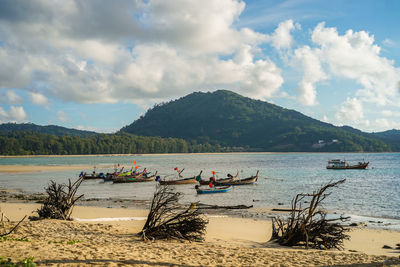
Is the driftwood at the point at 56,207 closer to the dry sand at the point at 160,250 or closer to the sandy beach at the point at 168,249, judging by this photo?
the sandy beach at the point at 168,249

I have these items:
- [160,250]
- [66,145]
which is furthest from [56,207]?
[66,145]

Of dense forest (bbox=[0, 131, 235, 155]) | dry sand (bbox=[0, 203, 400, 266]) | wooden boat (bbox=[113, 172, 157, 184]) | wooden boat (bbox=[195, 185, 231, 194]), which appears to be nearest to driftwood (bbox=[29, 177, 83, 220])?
dry sand (bbox=[0, 203, 400, 266])

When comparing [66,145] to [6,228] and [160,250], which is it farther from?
[160,250]

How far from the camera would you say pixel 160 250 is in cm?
1081

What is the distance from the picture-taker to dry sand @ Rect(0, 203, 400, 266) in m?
9.18

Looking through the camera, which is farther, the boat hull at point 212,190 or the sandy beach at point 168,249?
the boat hull at point 212,190

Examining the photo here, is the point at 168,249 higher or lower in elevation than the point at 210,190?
higher

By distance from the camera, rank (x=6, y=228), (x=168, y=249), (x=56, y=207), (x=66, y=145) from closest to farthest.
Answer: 1. (x=168, y=249)
2. (x=6, y=228)
3. (x=56, y=207)
4. (x=66, y=145)

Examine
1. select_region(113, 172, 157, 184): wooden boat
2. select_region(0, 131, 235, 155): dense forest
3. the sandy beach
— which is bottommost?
select_region(113, 172, 157, 184): wooden boat

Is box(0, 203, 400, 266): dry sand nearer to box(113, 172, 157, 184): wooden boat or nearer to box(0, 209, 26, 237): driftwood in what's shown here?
box(0, 209, 26, 237): driftwood

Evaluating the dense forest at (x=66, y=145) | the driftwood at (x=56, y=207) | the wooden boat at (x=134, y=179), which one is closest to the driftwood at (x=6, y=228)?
the driftwood at (x=56, y=207)

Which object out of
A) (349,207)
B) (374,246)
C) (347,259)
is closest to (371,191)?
(349,207)

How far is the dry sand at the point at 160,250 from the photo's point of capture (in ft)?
30.1

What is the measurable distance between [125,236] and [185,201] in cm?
1750
